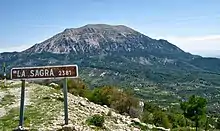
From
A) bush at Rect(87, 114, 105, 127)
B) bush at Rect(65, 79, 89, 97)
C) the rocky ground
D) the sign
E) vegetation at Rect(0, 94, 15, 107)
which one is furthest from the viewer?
bush at Rect(65, 79, 89, 97)

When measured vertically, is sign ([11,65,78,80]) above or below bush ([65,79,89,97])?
above

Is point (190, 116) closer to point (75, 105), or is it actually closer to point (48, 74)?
point (75, 105)

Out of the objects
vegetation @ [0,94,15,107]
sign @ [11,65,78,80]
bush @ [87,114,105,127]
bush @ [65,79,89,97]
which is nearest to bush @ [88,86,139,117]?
bush @ [65,79,89,97]

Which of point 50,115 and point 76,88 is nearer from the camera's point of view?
point 50,115

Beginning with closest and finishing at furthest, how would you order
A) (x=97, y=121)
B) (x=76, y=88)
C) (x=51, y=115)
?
(x=97, y=121) < (x=51, y=115) < (x=76, y=88)

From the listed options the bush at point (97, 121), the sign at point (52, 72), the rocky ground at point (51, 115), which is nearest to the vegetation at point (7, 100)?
the rocky ground at point (51, 115)

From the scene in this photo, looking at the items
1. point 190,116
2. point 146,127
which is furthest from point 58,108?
point 190,116

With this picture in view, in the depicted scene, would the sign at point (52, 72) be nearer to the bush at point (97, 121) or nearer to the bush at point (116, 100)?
the bush at point (97, 121)

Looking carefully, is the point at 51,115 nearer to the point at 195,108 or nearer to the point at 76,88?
the point at 76,88

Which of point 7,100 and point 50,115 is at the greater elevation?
point 7,100

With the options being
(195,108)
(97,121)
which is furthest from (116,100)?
(195,108)

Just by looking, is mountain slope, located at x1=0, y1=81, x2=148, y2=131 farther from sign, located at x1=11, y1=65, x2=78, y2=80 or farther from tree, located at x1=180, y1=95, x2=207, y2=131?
tree, located at x1=180, y1=95, x2=207, y2=131

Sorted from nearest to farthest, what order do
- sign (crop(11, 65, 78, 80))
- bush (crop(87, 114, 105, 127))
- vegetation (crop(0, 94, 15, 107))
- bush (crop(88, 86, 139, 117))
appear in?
sign (crop(11, 65, 78, 80)) < bush (crop(87, 114, 105, 127)) < vegetation (crop(0, 94, 15, 107)) < bush (crop(88, 86, 139, 117))

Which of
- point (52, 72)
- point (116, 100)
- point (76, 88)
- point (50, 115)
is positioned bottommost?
point (116, 100)
